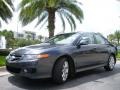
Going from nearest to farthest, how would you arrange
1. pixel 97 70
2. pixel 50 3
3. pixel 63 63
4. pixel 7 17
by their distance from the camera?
pixel 63 63
pixel 97 70
pixel 50 3
pixel 7 17

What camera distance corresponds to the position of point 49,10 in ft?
67.9

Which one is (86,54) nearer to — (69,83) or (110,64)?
(69,83)

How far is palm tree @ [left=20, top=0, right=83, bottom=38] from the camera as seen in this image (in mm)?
20222

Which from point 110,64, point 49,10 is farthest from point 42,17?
point 110,64

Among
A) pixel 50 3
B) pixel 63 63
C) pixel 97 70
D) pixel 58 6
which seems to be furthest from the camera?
pixel 58 6

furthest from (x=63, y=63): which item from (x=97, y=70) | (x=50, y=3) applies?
(x=50, y=3)

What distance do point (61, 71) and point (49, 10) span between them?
14.0 meters

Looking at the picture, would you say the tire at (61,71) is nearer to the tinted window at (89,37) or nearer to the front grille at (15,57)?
the front grille at (15,57)

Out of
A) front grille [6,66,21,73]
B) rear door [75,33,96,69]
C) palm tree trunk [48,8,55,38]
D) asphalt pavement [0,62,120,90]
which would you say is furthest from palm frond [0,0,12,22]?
front grille [6,66,21,73]

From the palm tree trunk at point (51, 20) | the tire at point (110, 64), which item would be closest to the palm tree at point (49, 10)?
the palm tree trunk at point (51, 20)

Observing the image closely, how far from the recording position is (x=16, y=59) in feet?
22.7

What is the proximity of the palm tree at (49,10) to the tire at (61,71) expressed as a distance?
1234 centimetres

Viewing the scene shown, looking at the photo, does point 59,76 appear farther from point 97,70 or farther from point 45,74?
point 97,70

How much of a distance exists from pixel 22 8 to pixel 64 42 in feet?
44.9
